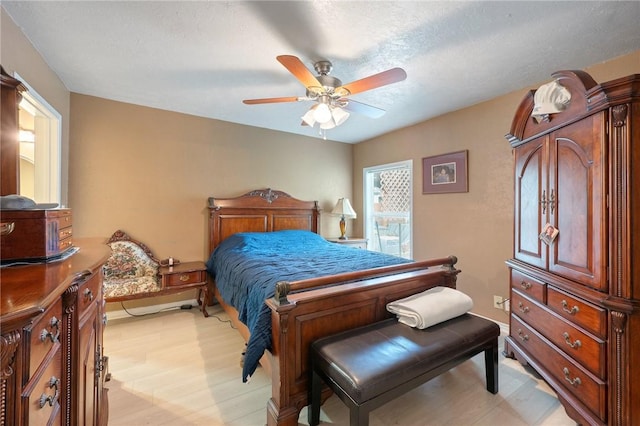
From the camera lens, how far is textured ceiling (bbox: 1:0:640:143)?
162 centimetres

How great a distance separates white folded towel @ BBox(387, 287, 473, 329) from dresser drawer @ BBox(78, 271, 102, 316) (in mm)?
1669

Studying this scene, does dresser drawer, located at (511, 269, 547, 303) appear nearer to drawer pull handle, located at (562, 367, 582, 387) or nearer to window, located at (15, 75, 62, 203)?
drawer pull handle, located at (562, 367, 582, 387)

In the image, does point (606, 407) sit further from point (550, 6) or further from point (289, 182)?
point (289, 182)

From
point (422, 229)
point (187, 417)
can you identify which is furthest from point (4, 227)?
point (422, 229)

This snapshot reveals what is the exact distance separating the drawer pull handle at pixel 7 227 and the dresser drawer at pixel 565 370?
2.81 metres

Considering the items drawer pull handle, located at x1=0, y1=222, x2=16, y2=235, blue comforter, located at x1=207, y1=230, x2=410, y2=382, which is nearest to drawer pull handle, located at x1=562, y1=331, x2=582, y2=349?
blue comforter, located at x1=207, y1=230, x2=410, y2=382

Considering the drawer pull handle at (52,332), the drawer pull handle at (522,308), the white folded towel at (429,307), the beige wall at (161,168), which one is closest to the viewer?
the drawer pull handle at (52,332)

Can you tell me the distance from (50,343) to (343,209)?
12.6 ft

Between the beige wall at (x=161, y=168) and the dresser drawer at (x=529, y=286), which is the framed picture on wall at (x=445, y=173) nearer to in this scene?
the dresser drawer at (x=529, y=286)

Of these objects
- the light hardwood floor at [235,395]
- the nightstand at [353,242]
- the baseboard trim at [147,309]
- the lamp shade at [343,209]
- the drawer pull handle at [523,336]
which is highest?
the lamp shade at [343,209]

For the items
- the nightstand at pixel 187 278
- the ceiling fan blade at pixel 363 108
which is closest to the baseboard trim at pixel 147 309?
the nightstand at pixel 187 278

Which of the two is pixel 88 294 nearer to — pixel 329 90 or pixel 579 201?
pixel 329 90

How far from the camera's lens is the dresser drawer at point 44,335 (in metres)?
0.68

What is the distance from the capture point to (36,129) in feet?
7.95
